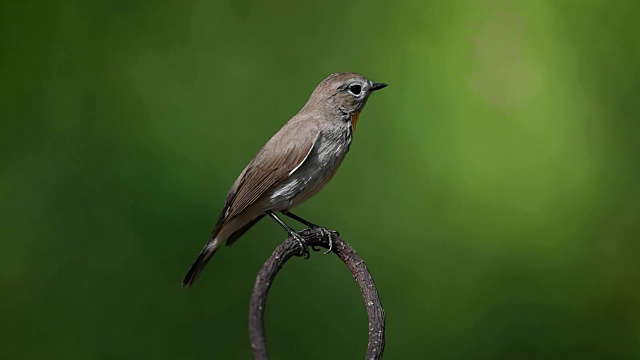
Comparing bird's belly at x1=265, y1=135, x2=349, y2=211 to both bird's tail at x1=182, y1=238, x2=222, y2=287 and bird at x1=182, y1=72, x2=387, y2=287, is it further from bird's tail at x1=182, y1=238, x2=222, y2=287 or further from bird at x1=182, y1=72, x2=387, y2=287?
bird's tail at x1=182, y1=238, x2=222, y2=287

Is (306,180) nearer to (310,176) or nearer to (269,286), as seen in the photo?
(310,176)

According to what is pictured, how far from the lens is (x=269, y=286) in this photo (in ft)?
6.36

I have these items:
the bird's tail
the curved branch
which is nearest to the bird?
the bird's tail

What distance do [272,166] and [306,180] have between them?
14 cm

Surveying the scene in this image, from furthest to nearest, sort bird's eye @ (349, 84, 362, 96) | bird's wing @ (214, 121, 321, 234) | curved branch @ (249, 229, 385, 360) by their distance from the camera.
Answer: bird's eye @ (349, 84, 362, 96), bird's wing @ (214, 121, 321, 234), curved branch @ (249, 229, 385, 360)

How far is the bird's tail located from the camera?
127 inches

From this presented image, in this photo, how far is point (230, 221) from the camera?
325 cm

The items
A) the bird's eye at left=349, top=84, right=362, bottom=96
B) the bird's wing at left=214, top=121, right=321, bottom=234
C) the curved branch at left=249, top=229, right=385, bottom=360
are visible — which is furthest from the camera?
the bird's eye at left=349, top=84, right=362, bottom=96

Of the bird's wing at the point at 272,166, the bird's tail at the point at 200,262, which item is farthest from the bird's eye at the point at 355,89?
the bird's tail at the point at 200,262

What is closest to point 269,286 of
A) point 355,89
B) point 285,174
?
point 285,174

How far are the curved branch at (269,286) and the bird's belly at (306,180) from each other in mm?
798

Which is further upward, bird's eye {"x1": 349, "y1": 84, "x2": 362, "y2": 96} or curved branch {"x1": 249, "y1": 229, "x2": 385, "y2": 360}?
bird's eye {"x1": 349, "y1": 84, "x2": 362, "y2": 96}

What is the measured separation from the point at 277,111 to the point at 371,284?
223cm

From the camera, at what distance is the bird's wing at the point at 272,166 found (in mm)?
3205
